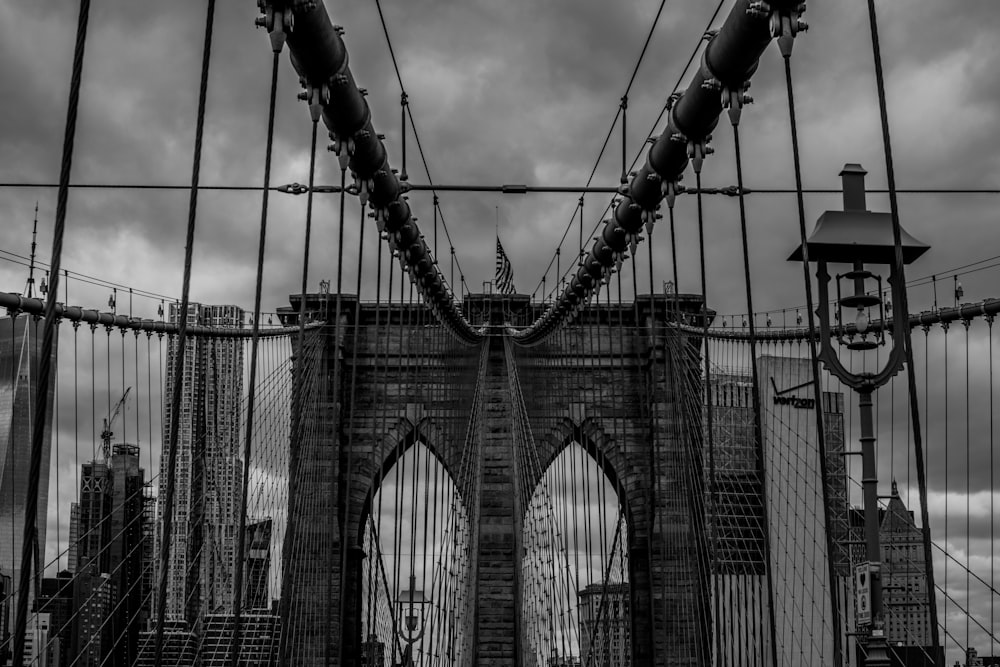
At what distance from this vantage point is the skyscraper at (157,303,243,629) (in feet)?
62.4

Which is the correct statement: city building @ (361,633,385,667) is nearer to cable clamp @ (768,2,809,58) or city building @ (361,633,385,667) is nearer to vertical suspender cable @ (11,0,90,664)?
cable clamp @ (768,2,809,58)

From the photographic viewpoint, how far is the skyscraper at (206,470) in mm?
19031

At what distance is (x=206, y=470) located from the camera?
718 inches

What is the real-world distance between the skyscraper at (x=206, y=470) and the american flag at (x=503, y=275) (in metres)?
4.61

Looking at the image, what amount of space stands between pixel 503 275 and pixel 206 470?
6.16 meters

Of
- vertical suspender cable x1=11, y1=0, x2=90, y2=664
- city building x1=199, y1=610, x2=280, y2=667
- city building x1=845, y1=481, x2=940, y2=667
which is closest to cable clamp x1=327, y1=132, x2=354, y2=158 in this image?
vertical suspender cable x1=11, y1=0, x2=90, y2=664

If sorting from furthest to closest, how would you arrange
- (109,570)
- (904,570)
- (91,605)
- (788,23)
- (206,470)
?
(109,570) < (904,570) < (91,605) < (206,470) < (788,23)

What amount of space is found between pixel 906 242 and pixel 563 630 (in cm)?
672

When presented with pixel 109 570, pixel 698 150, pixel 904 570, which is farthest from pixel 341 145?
pixel 109 570

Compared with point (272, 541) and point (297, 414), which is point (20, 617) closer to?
point (272, 541)

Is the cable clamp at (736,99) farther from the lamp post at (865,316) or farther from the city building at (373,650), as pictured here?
the city building at (373,650)

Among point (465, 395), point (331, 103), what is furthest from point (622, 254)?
point (465, 395)

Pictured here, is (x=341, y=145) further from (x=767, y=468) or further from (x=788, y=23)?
(x=767, y=468)

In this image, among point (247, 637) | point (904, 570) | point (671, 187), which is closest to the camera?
point (671, 187)
